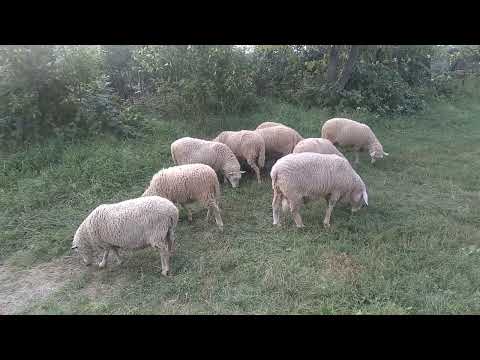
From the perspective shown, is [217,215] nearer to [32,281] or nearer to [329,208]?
[329,208]

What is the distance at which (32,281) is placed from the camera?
547 cm

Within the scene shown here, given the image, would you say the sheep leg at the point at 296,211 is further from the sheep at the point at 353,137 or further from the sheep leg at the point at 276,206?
the sheep at the point at 353,137

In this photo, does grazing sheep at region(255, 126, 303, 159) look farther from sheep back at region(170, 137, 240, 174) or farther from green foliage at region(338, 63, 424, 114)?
green foliage at region(338, 63, 424, 114)

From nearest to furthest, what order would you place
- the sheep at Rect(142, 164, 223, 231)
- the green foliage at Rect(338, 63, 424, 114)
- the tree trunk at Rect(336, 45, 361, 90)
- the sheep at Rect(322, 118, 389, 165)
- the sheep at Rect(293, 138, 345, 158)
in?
the sheep at Rect(142, 164, 223, 231)
the sheep at Rect(293, 138, 345, 158)
the sheep at Rect(322, 118, 389, 165)
the tree trunk at Rect(336, 45, 361, 90)
the green foliage at Rect(338, 63, 424, 114)

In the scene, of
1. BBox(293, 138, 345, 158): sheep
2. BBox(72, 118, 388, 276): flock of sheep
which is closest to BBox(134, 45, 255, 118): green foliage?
BBox(72, 118, 388, 276): flock of sheep

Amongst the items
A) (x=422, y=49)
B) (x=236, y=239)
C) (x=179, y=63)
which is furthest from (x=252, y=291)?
(x=422, y=49)

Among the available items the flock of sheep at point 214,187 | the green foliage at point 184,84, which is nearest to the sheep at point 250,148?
the flock of sheep at point 214,187

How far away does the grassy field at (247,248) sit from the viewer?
15.6ft

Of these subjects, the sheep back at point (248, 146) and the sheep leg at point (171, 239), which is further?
the sheep back at point (248, 146)

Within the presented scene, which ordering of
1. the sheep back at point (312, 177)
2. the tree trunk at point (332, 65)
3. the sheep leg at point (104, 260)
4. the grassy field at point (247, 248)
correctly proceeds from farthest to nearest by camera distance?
the tree trunk at point (332, 65)
the sheep back at point (312, 177)
the sheep leg at point (104, 260)
the grassy field at point (247, 248)

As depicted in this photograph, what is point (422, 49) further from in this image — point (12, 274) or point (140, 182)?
point (12, 274)

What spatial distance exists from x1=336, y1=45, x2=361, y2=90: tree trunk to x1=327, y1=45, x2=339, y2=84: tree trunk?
0.36 meters

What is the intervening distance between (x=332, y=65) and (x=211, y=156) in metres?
8.11

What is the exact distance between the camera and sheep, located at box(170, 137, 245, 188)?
794 cm
